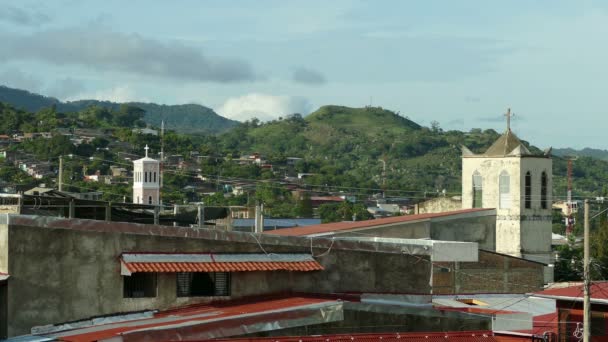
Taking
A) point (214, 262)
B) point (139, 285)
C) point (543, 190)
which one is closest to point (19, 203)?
point (139, 285)

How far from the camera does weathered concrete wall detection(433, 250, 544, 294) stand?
4209 cm

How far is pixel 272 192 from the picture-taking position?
149125 millimetres

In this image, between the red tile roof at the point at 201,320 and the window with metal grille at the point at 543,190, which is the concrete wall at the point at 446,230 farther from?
the red tile roof at the point at 201,320

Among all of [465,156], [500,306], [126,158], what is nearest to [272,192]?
[126,158]

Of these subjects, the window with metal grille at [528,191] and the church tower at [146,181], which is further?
the church tower at [146,181]

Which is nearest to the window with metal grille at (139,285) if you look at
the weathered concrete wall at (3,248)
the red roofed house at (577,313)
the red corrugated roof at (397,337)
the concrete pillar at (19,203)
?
the weathered concrete wall at (3,248)

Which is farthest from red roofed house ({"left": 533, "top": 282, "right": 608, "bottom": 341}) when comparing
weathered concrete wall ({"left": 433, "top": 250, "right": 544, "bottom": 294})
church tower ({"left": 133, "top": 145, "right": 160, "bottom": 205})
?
church tower ({"left": 133, "top": 145, "right": 160, "bottom": 205})

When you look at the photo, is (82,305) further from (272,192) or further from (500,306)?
(272,192)

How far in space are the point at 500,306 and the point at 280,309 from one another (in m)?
9.22

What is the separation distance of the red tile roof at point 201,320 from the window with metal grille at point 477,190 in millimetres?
32512

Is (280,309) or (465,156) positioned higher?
(465,156)

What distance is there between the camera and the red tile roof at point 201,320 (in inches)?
803

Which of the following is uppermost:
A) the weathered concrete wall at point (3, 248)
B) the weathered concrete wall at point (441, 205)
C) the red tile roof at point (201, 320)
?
the weathered concrete wall at point (441, 205)

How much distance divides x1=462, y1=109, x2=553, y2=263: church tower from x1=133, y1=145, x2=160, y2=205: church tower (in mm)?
31575
